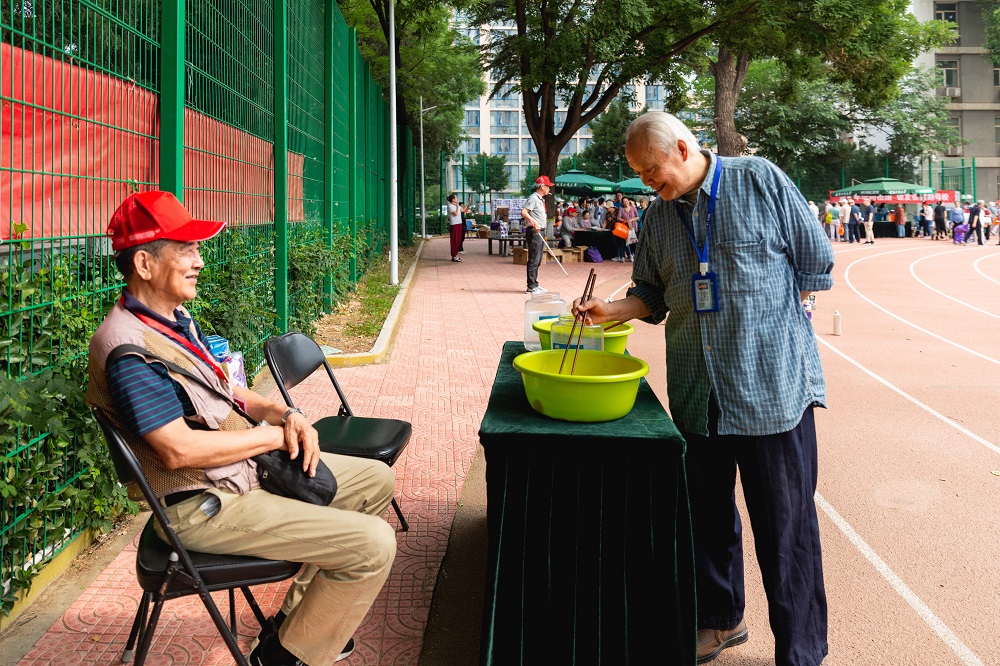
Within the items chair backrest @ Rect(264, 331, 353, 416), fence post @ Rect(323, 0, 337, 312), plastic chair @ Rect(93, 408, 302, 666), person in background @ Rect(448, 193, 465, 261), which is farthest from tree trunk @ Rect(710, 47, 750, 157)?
plastic chair @ Rect(93, 408, 302, 666)

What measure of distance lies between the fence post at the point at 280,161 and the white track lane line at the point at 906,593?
5213 mm

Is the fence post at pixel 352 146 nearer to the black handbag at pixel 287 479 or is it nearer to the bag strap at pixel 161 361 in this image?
the black handbag at pixel 287 479

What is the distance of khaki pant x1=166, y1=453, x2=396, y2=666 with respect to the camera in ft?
8.94

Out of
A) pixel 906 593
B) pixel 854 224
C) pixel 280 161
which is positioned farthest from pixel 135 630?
pixel 854 224

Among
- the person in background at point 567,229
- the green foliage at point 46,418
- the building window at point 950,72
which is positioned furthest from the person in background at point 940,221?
the green foliage at point 46,418

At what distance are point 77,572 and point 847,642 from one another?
3174 millimetres

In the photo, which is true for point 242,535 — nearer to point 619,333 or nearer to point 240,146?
point 619,333

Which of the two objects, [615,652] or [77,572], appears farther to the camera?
[77,572]

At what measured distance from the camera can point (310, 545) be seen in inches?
110

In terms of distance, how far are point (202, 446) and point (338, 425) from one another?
180 cm

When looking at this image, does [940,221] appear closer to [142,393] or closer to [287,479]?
[287,479]

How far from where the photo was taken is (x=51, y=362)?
138 inches

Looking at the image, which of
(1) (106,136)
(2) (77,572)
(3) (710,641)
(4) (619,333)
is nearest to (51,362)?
(2) (77,572)

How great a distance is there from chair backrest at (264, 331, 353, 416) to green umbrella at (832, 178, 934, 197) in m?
47.3
